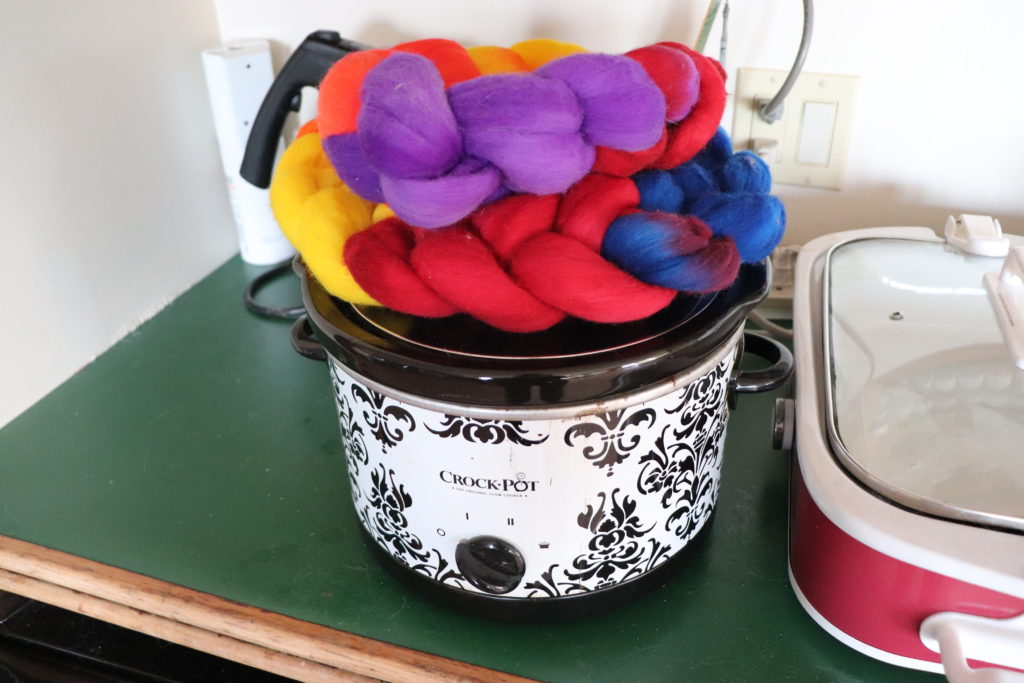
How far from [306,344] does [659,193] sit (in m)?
0.29

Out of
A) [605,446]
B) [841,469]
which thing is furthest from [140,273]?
[841,469]

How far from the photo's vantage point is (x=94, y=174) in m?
0.85

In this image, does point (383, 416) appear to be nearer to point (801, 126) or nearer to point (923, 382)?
point (923, 382)

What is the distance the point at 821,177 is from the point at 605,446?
51cm

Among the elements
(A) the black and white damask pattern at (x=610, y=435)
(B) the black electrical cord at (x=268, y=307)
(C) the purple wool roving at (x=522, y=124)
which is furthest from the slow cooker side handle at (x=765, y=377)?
(B) the black electrical cord at (x=268, y=307)

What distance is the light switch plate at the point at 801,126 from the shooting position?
0.81 meters

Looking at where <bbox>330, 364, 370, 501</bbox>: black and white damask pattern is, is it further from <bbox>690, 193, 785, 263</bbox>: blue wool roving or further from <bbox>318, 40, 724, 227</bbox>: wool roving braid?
<bbox>690, 193, 785, 263</bbox>: blue wool roving

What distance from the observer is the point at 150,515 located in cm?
68

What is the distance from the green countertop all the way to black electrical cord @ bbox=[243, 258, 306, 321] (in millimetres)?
34

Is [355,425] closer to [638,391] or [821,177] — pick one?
[638,391]

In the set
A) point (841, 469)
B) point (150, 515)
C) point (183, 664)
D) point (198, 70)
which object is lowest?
point (183, 664)

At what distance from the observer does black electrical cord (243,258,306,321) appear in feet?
3.07

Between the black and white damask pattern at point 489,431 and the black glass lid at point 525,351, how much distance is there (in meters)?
0.01

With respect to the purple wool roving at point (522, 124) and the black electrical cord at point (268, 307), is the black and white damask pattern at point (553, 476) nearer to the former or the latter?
the purple wool roving at point (522, 124)
